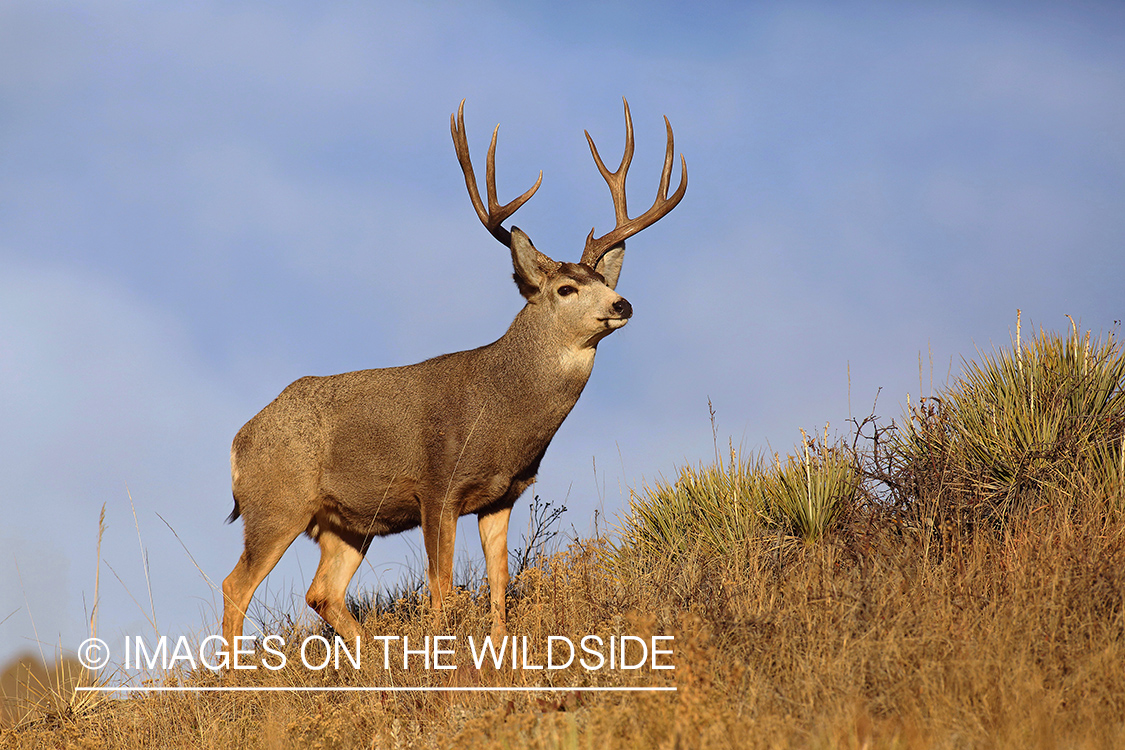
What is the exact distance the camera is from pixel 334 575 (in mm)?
8727

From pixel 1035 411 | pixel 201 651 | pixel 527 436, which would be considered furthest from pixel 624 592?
pixel 1035 411

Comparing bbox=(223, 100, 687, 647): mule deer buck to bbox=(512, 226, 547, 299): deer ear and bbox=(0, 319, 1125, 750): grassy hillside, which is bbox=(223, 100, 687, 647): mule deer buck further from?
bbox=(0, 319, 1125, 750): grassy hillside

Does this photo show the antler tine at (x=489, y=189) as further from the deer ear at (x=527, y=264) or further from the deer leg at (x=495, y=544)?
the deer leg at (x=495, y=544)

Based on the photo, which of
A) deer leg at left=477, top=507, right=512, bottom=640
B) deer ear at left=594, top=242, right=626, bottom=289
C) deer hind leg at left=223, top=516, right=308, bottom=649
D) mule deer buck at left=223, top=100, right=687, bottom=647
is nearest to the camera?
mule deer buck at left=223, top=100, right=687, bottom=647

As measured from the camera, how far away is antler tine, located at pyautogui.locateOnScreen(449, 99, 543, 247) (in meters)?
8.62

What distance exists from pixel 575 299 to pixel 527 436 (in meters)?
1.21

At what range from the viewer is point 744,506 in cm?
904

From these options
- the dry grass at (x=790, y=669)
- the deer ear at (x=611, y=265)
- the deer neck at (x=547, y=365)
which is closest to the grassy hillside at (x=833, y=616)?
the dry grass at (x=790, y=669)

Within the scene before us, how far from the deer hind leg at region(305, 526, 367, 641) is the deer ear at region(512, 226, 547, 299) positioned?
111 inches

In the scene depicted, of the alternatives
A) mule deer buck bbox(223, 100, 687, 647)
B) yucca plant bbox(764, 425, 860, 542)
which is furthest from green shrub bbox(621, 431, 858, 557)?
mule deer buck bbox(223, 100, 687, 647)

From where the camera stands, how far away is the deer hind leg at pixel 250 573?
8047 millimetres

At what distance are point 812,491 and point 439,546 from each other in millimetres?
3340

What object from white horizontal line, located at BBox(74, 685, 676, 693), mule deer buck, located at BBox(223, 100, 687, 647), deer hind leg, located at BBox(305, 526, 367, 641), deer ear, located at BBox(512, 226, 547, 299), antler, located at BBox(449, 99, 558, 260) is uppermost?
antler, located at BBox(449, 99, 558, 260)

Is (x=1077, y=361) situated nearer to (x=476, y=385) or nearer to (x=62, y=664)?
(x=476, y=385)
